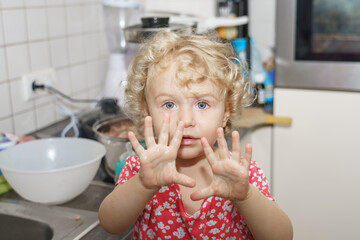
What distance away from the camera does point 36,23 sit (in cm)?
149

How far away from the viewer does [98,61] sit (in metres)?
1.85

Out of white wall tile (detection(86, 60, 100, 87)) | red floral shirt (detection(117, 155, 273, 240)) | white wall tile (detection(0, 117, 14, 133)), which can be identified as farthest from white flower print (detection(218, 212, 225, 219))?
white wall tile (detection(86, 60, 100, 87))

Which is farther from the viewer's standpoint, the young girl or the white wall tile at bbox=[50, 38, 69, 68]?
the white wall tile at bbox=[50, 38, 69, 68]

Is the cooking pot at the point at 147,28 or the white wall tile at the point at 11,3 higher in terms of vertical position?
the white wall tile at the point at 11,3

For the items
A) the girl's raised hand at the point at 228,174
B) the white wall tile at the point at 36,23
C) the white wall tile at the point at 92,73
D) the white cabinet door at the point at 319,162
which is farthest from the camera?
the white wall tile at the point at 92,73

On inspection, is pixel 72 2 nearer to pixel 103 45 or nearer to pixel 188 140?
pixel 103 45

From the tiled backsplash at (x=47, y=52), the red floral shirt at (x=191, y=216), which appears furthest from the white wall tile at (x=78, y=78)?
the red floral shirt at (x=191, y=216)

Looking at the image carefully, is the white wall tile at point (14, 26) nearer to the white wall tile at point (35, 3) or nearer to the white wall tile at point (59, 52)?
the white wall tile at point (35, 3)

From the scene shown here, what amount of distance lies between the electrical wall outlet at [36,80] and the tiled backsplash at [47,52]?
2 centimetres

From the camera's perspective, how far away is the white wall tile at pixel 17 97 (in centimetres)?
143

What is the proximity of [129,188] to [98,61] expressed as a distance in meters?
1.08

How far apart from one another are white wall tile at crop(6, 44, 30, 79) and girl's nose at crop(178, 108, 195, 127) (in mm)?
737

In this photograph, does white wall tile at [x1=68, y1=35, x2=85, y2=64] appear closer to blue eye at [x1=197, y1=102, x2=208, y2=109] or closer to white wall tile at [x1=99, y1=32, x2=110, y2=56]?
white wall tile at [x1=99, y1=32, x2=110, y2=56]

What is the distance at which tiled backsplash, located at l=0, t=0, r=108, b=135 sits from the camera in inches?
55.1
